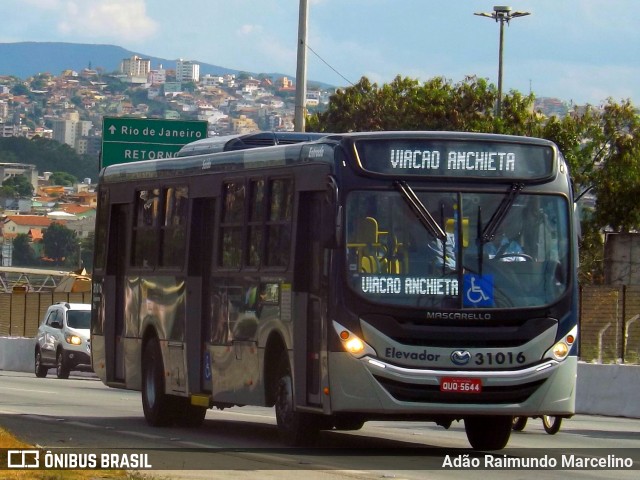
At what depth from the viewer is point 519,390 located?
14.5 metres

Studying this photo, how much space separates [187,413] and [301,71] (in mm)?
11959

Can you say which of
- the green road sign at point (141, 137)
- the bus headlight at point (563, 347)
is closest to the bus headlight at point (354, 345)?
the bus headlight at point (563, 347)

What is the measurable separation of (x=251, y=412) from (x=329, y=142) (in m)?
8.36

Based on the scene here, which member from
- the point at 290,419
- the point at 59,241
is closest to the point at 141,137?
the point at 290,419

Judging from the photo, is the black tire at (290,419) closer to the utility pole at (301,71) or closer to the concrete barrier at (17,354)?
the utility pole at (301,71)

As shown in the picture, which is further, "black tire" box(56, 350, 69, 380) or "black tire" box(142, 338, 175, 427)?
"black tire" box(56, 350, 69, 380)

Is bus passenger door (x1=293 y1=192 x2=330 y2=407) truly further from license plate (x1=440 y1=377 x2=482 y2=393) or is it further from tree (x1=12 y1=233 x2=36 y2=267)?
tree (x1=12 y1=233 x2=36 y2=267)

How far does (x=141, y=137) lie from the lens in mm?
38188

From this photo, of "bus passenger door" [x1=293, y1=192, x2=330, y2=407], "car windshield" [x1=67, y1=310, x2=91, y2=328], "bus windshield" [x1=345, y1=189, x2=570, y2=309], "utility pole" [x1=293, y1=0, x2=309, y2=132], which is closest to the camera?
"bus windshield" [x1=345, y1=189, x2=570, y2=309]

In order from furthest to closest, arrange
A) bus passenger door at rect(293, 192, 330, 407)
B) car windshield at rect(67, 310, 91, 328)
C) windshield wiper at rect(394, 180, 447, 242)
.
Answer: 1. car windshield at rect(67, 310, 91, 328)
2. bus passenger door at rect(293, 192, 330, 407)
3. windshield wiper at rect(394, 180, 447, 242)

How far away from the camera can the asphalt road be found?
1374cm

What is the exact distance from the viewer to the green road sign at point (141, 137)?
125 ft

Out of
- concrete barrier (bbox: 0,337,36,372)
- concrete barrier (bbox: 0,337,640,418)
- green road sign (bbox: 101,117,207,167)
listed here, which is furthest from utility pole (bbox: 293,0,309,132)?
concrete barrier (bbox: 0,337,36,372)

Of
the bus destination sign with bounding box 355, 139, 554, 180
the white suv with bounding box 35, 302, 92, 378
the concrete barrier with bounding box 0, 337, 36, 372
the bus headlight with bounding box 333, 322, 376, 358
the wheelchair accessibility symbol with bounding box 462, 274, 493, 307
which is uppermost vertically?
the bus destination sign with bounding box 355, 139, 554, 180
